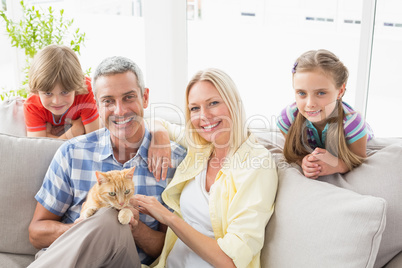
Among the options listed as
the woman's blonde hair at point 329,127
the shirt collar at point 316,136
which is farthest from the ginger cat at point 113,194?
the shirt collar at point 316,136

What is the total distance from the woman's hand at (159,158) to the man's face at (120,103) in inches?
4.5

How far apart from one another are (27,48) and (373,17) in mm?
2198

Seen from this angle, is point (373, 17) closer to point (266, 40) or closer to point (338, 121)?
point (266, 40)

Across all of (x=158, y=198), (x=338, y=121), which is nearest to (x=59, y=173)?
(x=158, y=198)

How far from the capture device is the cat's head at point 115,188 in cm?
149

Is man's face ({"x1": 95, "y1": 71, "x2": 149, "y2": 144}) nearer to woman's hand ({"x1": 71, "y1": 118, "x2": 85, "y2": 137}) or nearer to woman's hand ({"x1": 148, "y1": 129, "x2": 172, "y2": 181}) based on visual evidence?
woman's hand ({"x1": 148, "y1": 129, "x2": 172, "y2": 181})

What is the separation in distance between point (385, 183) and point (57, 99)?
1.60 m

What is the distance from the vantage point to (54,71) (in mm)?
2102

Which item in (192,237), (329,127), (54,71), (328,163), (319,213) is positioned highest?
(54,71)

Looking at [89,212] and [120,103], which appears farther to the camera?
[120,103]

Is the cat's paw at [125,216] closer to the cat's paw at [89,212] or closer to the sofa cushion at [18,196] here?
the cat's paw at [89,212]

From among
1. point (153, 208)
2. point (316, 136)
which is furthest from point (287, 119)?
point (153, 208)

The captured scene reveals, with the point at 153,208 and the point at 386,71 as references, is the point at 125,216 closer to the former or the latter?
the point at 153,208

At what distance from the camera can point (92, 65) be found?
11.0ft
